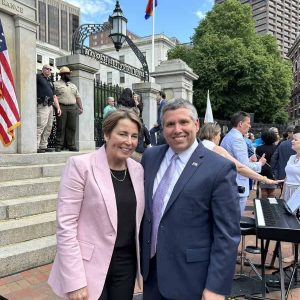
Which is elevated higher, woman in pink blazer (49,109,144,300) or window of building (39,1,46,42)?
window of building (39,1,46,42)

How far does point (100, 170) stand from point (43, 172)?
4.31m

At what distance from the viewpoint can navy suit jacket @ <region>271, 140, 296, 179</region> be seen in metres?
7.29

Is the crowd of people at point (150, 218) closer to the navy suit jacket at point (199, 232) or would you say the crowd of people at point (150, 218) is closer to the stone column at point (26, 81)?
the navy suit jacket at point (199, 232)

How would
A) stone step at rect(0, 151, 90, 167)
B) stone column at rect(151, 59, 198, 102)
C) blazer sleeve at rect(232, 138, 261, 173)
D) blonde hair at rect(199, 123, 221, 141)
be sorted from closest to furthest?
blonde hair at rect(199, 123, 221, 141)
blazer sleeve at rect(232, 138, 261, 173)
stone step at rect(0, 151, 90, 167)
stone column at rect(151, 59, 198, 102)

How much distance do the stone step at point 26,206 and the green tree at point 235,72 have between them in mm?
22575

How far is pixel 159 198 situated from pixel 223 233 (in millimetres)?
444

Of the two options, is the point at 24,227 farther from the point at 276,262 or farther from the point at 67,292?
the point at 276,262

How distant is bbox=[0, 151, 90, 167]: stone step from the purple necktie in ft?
15.4

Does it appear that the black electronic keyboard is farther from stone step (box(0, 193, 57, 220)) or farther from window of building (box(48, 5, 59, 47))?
window of building (box(48, 5, 59, 47))

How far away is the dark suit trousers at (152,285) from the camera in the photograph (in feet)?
7.24

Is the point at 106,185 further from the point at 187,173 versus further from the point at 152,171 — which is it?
the point at 187,173

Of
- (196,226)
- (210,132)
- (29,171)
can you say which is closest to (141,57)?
(29,171)

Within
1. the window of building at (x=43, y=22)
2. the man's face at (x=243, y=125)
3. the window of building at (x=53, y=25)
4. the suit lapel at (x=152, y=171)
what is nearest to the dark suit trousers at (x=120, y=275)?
the suit lapel at (x=152, y=171)

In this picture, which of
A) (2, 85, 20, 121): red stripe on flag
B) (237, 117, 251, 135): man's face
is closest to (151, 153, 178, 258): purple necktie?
(237, 117, 251, 135): man's face
